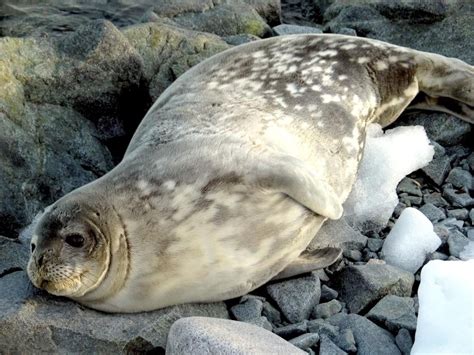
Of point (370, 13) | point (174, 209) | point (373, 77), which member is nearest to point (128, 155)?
point (174, 209)

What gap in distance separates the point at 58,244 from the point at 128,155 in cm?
70

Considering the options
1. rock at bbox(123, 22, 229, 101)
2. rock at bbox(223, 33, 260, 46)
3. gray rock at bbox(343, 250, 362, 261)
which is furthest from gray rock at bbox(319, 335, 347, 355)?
rock at bbox(223, 33, 260, 46)

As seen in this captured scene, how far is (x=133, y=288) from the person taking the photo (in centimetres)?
307

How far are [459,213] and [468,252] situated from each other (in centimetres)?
36

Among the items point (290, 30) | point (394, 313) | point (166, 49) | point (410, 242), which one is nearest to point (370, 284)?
point (394, 313)

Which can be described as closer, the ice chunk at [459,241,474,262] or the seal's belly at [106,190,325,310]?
the seal's belly at [106,190,325,310]

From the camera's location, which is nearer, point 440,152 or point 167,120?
point 167,120

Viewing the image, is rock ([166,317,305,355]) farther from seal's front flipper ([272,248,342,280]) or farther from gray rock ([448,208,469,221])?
gray rock ([448,208,469,221])

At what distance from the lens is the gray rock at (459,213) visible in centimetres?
383

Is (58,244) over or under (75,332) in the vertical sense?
over

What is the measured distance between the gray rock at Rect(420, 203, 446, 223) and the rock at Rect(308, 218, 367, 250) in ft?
1.15

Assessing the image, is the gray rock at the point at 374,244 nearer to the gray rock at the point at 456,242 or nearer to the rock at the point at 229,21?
the gray rock at the point at 456,242

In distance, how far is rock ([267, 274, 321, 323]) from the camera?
3.24 meters

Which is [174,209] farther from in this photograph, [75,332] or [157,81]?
[157,81]
